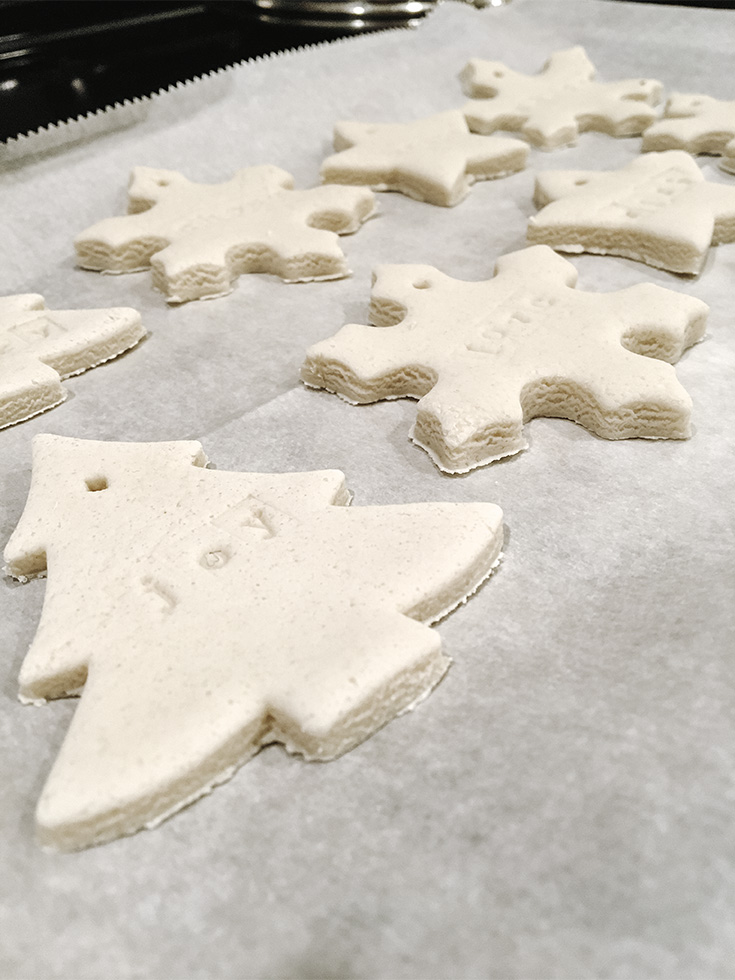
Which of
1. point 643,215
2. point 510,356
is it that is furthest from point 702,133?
point 510,356

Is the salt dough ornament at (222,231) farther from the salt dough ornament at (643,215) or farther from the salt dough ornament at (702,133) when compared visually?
the salt dough ornament at (702,133)

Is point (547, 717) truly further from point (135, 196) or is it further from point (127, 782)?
point (135, 196)

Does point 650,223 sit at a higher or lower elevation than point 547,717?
higher

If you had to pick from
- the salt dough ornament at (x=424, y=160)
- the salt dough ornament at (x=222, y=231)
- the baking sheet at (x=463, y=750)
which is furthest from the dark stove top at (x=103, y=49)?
the baking sheet at (x=463, y=750)

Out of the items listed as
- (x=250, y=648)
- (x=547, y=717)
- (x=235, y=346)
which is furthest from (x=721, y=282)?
(x=250, y=648)

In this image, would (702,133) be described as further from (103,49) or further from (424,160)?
(103,49)

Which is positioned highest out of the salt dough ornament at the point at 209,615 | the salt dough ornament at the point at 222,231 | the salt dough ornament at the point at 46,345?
the salt dough ornament at the point at 222,231

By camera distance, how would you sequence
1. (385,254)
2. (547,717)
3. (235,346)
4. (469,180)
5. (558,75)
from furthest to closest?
1. (558,75)
2. (469,180)
3. (385,254)
4. (235,346)
5. (547,717)

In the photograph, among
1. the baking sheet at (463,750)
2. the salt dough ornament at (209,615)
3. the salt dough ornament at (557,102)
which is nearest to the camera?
the baking sheet at (463,750)
